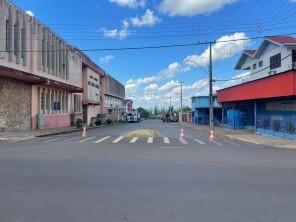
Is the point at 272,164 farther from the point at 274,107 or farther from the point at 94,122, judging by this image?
the point at 94,122

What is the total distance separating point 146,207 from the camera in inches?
234

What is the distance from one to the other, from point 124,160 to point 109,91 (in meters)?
75.8

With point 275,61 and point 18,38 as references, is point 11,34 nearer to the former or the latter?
point 18,38

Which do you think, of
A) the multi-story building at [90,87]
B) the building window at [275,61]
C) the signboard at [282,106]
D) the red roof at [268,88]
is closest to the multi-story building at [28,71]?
the multi-story building at [90,87]

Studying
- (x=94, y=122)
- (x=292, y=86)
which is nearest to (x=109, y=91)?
(x=94, y=122)

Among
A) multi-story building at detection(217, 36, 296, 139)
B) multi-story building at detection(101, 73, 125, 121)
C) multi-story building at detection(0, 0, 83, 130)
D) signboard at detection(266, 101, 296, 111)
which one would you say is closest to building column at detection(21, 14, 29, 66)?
multi-story building at detection(0, 0, 83, 130)

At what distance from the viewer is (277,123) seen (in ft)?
85.8

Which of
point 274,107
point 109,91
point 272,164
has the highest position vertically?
point 109,91

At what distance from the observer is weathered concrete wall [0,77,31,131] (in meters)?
28.6

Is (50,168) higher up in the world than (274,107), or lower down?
lower down

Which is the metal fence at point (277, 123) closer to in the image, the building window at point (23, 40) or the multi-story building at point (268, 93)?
the multi-story building at point (268, 93)

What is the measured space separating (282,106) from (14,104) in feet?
79.3

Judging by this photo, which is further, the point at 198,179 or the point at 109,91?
the point at 109,91

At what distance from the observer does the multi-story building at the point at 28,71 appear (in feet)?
93.6
